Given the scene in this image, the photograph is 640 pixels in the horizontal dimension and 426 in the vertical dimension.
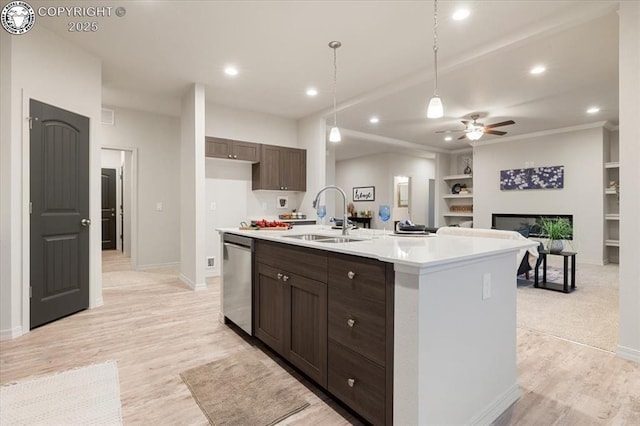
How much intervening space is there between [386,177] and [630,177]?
732 cm

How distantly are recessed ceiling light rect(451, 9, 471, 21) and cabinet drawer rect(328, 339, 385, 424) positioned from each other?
9.32 feet

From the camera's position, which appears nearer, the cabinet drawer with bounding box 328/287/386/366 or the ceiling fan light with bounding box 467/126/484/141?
the cabinet drawer with bounding box 328/287/386/366

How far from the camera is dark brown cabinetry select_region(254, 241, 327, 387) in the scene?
6.10ft

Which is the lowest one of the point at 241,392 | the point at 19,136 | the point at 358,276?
the point at 241,392

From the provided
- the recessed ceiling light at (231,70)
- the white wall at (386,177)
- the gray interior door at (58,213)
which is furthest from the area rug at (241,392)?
the white wall at (386,177)

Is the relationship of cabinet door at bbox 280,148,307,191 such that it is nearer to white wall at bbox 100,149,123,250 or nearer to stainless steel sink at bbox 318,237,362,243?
stainless steel sink at bbox 318,237,362,243

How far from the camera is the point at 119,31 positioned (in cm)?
311

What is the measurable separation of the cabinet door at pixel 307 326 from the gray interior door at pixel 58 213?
2568mm

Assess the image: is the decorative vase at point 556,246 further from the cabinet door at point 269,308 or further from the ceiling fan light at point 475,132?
the cabinet door at point 269,308

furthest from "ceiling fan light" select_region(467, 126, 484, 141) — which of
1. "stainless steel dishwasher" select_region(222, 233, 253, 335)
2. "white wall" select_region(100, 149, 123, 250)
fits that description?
"white wall" select_region(100, 149, 123, 250)

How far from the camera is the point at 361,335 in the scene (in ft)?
5.19

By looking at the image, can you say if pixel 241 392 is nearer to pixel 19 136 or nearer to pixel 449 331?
pixel 449 331

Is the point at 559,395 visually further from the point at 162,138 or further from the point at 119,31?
the point at 162,138

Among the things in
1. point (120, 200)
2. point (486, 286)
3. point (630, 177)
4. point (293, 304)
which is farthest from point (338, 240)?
point (120, 200)
